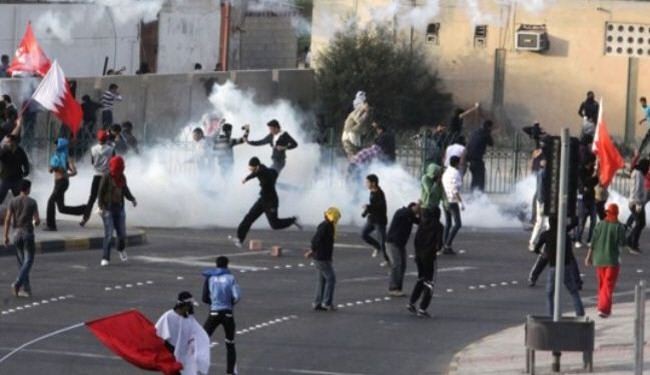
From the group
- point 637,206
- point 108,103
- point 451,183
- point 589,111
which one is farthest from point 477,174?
point 589,111

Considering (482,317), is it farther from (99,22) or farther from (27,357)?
(99,22)

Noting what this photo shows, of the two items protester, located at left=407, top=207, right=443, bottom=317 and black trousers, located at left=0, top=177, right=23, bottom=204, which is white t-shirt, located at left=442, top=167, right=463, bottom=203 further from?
black trousers, located at left=0, top=177, right=23, bottom=204

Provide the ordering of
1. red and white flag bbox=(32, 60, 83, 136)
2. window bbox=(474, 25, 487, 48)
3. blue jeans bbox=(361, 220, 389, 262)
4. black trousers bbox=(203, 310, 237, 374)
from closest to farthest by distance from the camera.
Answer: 1. black trousers bbox=(203, 310, 237, 374)
2. blue jeans bbox=(361, 220, 389, 262)
3. red and white flag bbox=(32, 60, 83, 136)
4. window bbox=(474, 25, 487, 48)

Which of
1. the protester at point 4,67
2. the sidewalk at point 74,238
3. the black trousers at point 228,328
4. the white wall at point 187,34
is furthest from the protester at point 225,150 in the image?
the black trousers at point 228,328

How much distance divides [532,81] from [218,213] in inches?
636

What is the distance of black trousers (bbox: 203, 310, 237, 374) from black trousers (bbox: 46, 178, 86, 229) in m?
9.70

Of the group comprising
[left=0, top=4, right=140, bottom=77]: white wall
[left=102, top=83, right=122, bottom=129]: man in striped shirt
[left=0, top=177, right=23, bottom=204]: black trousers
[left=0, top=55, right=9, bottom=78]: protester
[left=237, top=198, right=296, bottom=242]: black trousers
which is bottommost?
[left=237, top=198, right=296, bottom=242]: black trousers

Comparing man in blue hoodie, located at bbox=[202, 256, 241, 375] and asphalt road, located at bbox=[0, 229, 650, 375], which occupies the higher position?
man in blue hoodie, located at bbox=[202, 256, 241, 375]

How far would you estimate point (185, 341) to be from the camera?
15945 millimetres

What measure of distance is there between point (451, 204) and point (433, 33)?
18.7 metres

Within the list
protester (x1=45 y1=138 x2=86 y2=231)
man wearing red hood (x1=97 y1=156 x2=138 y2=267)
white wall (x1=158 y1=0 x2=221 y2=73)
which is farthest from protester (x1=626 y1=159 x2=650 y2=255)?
white wall (x1=158 y1=0 x2=221 y2=73)

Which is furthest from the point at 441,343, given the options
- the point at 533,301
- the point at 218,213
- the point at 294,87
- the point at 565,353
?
the point at 294,87

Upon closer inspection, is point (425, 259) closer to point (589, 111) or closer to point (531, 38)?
point (589, 111)

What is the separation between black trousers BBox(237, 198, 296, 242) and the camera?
2719cm
